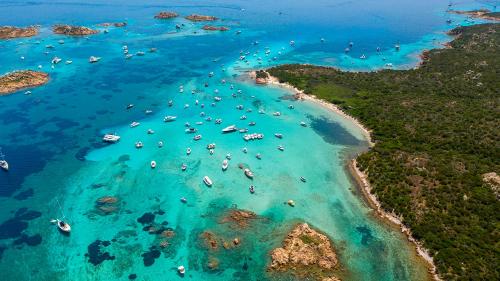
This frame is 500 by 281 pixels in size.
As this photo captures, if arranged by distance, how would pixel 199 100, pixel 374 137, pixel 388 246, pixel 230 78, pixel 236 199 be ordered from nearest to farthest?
pixel 388 246 < pixel 236 199 < pixel 374 137 < pixel 199 100 < pixel 230 78

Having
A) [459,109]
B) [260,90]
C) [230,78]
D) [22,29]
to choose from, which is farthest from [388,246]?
[22,29]

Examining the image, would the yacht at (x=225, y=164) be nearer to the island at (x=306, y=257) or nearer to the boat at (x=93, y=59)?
the island at (x=306, y=257)

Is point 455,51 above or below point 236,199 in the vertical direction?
above

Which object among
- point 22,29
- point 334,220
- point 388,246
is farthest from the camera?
point 22,29

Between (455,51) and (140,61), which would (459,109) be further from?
(140,61)

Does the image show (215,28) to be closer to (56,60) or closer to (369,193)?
(56,60)

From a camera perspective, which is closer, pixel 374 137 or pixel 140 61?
pixel 374 137

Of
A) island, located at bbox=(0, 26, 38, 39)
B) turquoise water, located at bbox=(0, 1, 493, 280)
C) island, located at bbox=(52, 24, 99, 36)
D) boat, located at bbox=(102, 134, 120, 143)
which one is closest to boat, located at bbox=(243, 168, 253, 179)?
turquoise water, located at bbox=(0, 1, 493, 280)
